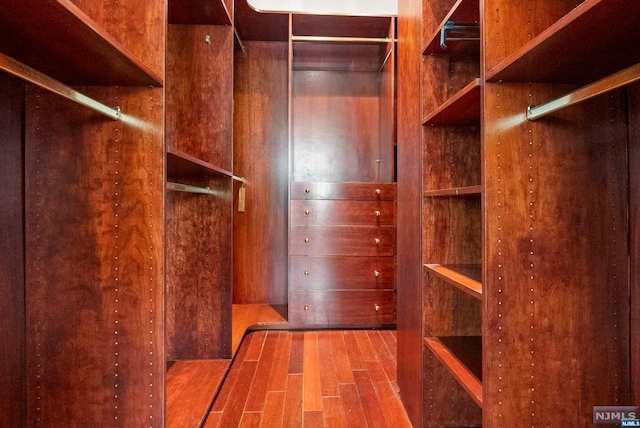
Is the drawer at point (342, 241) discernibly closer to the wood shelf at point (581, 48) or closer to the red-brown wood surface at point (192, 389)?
the red-brown wood surface at point (192, 389)

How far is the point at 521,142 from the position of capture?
91cm

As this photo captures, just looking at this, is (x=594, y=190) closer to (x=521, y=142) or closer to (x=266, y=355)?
(x=521, y=142)

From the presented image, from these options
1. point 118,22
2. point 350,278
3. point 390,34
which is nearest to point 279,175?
point 350,278

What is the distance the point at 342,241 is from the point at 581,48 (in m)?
1.85

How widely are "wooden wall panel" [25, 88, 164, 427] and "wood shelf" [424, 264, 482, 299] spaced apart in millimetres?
893

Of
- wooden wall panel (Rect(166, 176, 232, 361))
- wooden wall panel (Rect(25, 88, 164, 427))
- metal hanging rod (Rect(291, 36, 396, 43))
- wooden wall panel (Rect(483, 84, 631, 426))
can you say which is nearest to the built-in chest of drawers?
wooden wall panel (Rect(166, 176, 232, 361))

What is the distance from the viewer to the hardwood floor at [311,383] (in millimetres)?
1471

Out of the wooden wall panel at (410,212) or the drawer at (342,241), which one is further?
the drawer at (342,241)

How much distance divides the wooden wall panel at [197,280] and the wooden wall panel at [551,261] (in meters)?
1.40

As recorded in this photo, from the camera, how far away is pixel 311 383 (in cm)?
176

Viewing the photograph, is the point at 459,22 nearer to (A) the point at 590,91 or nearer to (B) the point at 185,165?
(A) the point at 590,91

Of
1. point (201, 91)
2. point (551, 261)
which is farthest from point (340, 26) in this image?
point (551, 261)

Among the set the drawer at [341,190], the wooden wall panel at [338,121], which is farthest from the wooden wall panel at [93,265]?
the wooden wall panel at [338,121]

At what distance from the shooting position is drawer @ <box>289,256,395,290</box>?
2486 mm
